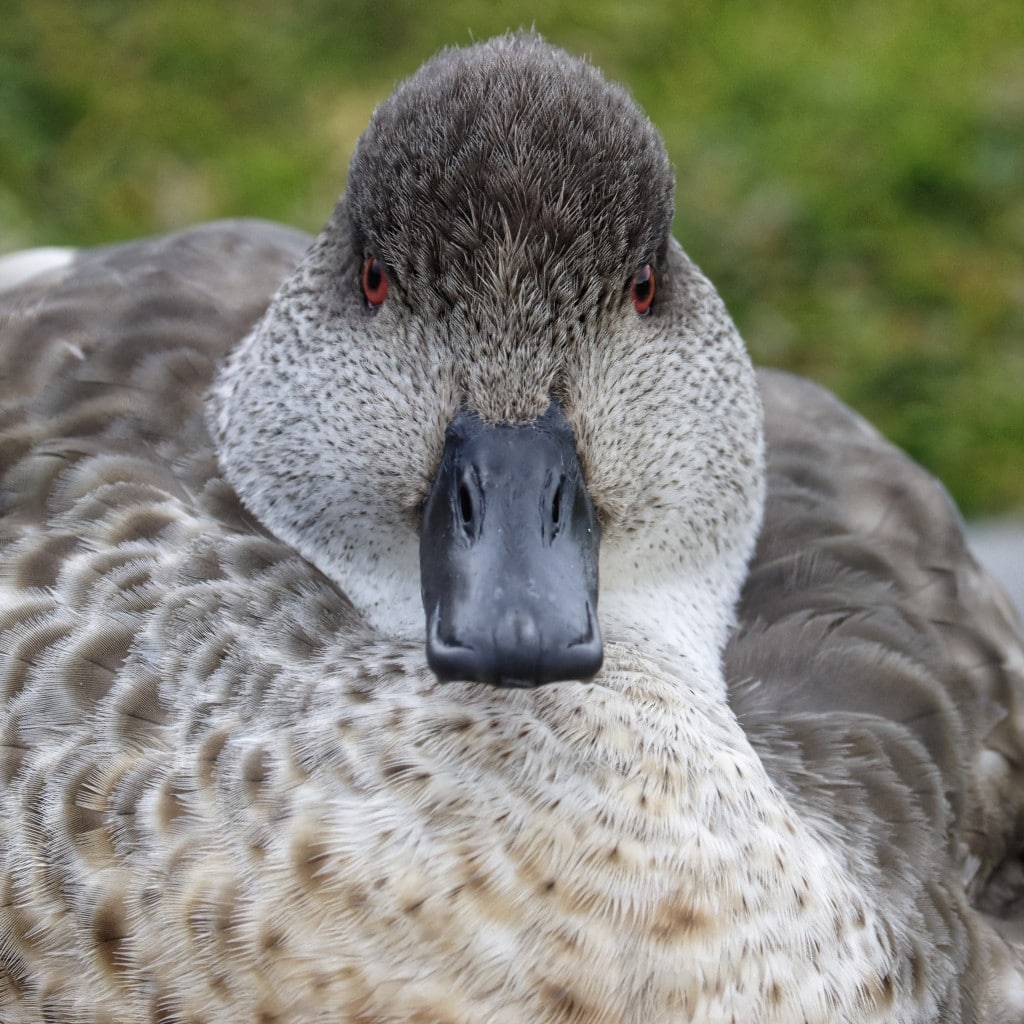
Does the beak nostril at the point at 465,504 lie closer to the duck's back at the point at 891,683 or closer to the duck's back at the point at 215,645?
the duck's back at the point at 215,645

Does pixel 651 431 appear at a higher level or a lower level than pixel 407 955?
higher

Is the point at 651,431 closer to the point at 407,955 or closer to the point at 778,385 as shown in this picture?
the point at 407,955

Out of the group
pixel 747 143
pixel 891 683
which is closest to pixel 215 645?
pixel 891 683

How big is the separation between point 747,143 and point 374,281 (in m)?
2.71

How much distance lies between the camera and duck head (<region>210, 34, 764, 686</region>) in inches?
56.7

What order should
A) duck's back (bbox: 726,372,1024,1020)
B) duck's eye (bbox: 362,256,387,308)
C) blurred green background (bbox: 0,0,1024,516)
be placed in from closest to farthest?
duck's eye (bbox: 362,256,387,308)
duck's back (bbox: 726,372,1024,1020)
blurred green background (bbox: 0,0,1024,516)

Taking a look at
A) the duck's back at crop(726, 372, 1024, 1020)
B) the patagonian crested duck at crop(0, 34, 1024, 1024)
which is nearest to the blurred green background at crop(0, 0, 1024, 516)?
the duck's back at crop(726, 372, 1024, 1020)

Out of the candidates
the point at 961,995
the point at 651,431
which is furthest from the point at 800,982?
the point at 651,431

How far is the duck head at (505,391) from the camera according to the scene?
4.73 feet

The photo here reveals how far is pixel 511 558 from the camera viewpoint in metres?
1.41

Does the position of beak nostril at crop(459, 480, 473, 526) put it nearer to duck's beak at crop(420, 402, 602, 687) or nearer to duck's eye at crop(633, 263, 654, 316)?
duck's beak at crop(420, 402, 602, 687)

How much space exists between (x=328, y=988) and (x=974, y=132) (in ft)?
11.2

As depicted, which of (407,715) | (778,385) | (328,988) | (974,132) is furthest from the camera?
(974,132)

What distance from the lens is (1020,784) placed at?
6.70 feet
